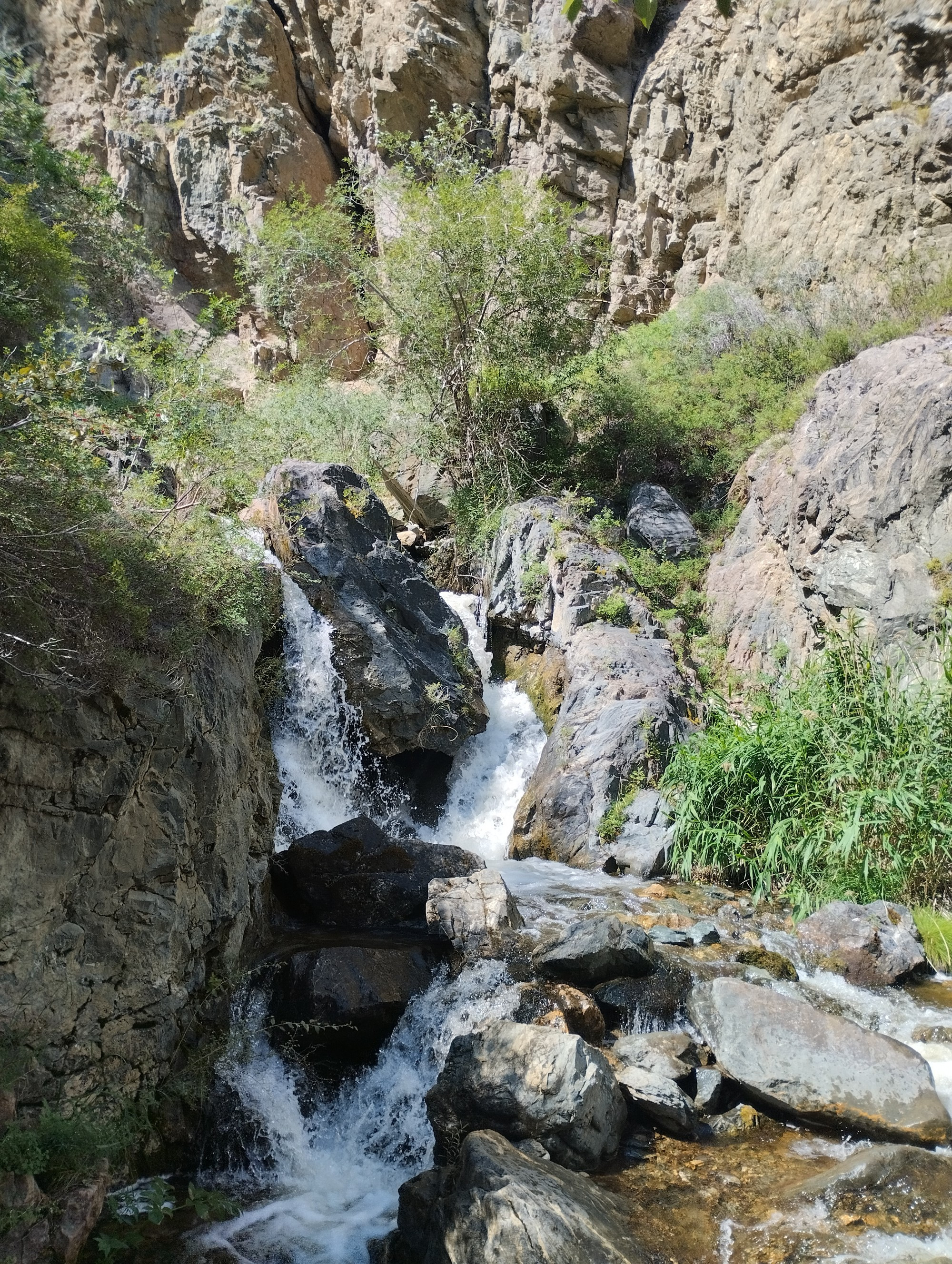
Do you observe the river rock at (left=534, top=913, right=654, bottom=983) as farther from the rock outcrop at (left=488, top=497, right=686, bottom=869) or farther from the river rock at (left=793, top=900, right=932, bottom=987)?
the rock outcrop at (left=488, top=497, right=686, bottom=869)

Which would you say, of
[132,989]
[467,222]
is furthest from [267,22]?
[132,989]

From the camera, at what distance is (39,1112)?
3.73 m

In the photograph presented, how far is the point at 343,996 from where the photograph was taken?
5.26 meters

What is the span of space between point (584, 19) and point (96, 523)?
60.3 ft

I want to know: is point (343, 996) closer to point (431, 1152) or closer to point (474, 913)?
point (431, 1152)

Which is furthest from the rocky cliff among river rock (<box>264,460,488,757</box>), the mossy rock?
the mossy rock

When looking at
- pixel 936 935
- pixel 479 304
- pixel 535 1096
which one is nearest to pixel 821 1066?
pixel 535 1096

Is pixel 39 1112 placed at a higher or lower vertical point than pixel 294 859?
higher

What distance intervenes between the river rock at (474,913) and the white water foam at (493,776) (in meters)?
2.05

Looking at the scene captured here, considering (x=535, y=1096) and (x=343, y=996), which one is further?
(x=343, y=996)

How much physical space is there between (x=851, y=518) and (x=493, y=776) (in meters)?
5.11

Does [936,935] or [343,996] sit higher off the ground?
[936,935]

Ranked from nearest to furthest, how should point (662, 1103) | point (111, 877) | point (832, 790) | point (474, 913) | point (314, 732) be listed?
1. point (662, 1103)
2. point (111, 877)
3. point (474, 913)
4. point (832, 790)
5. point (314, 732)

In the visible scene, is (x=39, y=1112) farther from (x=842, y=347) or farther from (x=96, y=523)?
(x=842, y=347)
